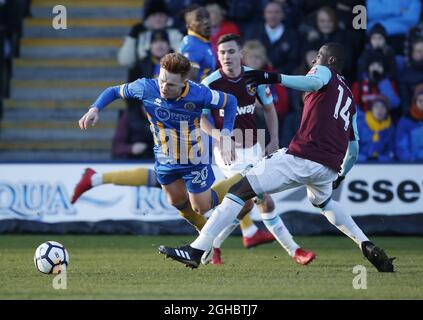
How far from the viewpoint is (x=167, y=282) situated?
8203 millimetres

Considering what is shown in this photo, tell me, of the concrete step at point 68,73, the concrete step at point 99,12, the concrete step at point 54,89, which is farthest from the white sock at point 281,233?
the concrete step at point 99,12

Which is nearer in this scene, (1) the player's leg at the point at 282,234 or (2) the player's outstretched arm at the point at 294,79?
(2) the player's outstretched arm at the point at 294,79

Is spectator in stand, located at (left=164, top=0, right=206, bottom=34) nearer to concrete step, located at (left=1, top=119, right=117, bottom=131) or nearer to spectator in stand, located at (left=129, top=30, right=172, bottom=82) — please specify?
spectator in stand, located at (left=129, top=30, right=172, bottom=82)

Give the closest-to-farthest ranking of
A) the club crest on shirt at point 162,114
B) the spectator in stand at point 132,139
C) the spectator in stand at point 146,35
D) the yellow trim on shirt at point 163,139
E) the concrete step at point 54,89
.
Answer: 1. the club crest on shirt at point 162,114
2. the yellow trim on shirt at point 163,139
3. the spectator in stand at point 132,139
4. the spectator in stand at point 146,35
5. the concrete step at point 54,89

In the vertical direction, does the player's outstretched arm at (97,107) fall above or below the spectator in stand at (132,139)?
above

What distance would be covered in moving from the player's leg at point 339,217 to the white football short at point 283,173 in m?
0.02

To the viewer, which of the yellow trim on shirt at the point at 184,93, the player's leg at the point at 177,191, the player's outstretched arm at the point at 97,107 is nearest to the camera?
the player's outstretched arm at the point at 97,107

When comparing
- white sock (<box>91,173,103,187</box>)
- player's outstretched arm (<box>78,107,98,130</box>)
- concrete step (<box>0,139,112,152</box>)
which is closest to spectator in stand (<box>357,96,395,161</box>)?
white sock (<box>91,173,103,187</box>)

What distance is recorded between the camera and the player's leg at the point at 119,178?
464 inches

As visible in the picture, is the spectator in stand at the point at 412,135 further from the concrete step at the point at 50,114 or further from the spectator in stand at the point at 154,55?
the concrete step at the point at 50,114

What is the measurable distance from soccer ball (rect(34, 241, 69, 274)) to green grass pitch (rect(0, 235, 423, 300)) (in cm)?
7

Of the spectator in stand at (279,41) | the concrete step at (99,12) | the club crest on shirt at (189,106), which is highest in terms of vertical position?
the concrete step at (99,12)

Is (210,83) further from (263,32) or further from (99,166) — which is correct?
(263,32)

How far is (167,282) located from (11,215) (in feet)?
16.3
